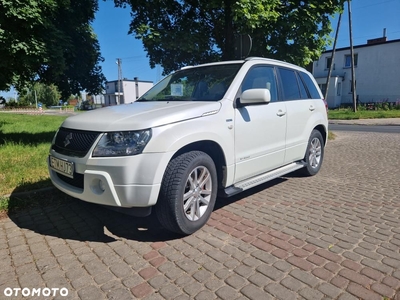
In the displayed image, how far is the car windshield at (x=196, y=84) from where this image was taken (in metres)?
3.61

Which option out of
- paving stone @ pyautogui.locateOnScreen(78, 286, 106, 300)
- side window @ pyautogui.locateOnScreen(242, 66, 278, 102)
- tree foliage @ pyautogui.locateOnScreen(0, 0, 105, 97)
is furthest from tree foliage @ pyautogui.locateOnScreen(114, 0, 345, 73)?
paving stone @ pyautogui.locateOnScreen(78, 286, 106, 300)

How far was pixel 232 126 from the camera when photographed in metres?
3.35

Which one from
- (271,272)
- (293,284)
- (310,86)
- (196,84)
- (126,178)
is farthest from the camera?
(310,86)

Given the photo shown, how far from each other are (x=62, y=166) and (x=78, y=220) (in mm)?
803

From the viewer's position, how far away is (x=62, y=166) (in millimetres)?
3020

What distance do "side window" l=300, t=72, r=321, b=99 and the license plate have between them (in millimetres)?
4029

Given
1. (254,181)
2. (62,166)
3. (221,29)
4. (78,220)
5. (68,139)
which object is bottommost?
(78,220)

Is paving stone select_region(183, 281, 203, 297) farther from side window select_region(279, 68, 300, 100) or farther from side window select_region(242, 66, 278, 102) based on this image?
side window select_region(279, 68, 300, 100)

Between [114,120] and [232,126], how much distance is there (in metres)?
1.31

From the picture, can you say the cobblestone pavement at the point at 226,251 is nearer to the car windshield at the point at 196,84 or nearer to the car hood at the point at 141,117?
the car hood at the point at 141,117

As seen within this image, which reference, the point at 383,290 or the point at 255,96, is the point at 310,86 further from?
the point at 383,290

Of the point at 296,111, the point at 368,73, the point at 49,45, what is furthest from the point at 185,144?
the point at 368,73

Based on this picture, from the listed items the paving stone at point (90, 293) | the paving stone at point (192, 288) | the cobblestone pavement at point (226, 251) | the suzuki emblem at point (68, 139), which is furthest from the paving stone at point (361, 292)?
the suzuki emblem at point (68, 139)

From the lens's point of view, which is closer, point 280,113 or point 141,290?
point 141,290
